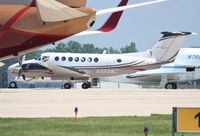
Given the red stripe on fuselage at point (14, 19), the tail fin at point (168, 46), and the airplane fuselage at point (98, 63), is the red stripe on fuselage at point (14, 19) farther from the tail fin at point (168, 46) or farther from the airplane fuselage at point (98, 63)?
the tail fin at point (168, 46)

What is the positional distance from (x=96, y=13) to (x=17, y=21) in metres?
2.36

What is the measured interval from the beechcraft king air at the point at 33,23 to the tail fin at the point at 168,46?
46767 mm

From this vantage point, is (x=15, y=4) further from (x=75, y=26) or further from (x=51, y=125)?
(x=51, y=125)

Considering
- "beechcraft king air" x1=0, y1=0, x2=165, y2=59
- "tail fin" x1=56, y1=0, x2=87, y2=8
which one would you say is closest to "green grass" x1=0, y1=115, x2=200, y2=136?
"beechcraft king air" x1=0, y1=0, x2=165, y2=59

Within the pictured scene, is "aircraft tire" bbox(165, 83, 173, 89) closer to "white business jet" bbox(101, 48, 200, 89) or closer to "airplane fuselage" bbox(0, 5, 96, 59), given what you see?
"white business jet" bbox(101, 48, 200, 89)

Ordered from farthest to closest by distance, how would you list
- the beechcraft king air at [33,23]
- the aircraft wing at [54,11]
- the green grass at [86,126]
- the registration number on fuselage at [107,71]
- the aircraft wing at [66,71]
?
the registration number on fuselage at [107,71], the aircraft wing at [66,71], the beechcraft king air at [33,23], the aircraft wing at [54,11], the green grass at [86,126]

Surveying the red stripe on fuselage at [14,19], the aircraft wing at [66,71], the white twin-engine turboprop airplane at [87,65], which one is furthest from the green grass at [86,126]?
the white twin-engine turboprop airplane at [87,65]

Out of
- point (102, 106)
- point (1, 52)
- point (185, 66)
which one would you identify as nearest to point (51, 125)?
point (1, 52)

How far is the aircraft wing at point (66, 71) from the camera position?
214 feet

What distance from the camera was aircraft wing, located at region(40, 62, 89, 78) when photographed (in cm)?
6531

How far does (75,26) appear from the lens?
2189cm

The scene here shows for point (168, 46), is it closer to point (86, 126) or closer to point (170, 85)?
point (170, 85)

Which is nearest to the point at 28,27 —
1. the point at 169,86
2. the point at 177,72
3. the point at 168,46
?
the point at 168,46

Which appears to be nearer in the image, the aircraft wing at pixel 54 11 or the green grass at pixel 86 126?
the green grass at pixel 86 126
